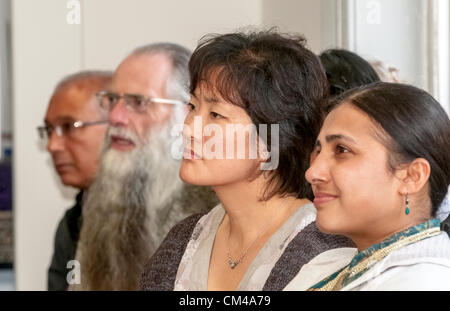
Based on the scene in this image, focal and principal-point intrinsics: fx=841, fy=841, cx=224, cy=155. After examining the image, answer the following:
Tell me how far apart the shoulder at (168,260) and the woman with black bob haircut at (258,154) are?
0.7 inches

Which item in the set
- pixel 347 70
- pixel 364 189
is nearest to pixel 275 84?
pixel 364 189

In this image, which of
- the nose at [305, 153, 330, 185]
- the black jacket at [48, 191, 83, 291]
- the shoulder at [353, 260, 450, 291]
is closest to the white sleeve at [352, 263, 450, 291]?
the shoulder at [353, 260, 450, 291]

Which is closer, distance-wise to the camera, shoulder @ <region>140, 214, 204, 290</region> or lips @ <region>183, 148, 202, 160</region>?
lips @ <region>183, 148, 202, 160</region>

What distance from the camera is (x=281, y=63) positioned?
5.62ft

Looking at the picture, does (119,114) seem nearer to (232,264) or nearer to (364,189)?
(232,264)

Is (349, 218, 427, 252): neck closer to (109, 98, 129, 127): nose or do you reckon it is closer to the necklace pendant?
the necklace pendant

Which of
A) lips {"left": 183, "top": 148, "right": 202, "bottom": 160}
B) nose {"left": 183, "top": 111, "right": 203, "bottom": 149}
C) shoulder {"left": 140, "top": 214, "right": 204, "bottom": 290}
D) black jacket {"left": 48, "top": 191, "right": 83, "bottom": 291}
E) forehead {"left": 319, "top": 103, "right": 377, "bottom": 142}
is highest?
forehead {"left": 319, "top": 103, "right": 377, "bottom": 142}

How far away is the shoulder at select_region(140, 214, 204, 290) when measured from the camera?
5.99ft

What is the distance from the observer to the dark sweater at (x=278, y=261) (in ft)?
5.30

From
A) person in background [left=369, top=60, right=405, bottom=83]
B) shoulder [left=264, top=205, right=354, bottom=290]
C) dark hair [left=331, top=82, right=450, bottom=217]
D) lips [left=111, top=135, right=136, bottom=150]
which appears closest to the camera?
dark hair [left=331, top=82, right=450, bottom=217]

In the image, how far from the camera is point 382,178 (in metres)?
1.42

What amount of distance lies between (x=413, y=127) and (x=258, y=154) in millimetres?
428
